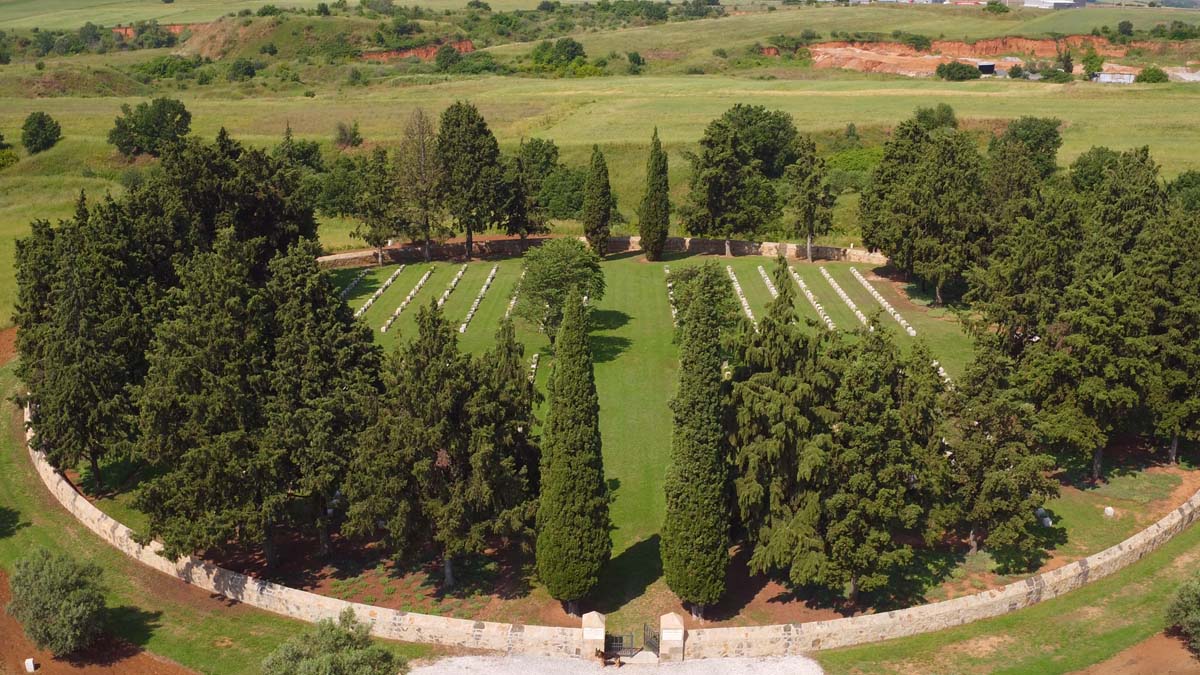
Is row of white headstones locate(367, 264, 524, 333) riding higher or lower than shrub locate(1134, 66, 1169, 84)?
lower

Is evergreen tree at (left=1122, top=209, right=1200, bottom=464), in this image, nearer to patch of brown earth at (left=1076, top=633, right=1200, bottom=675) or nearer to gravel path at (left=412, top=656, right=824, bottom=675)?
patch of brown earth at (left=1076, top=633, right=1200, bottom=675)

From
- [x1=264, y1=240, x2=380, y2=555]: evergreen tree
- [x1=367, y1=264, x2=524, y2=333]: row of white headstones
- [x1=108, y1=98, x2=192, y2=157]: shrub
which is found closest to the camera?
[x1=264, y1=240, x2=380, y2=555]: evergreen tree

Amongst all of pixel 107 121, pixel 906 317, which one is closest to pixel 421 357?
pixel 906 317

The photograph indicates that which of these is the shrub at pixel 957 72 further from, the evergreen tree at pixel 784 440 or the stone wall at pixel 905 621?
the evergreen tree at pixel 784 440

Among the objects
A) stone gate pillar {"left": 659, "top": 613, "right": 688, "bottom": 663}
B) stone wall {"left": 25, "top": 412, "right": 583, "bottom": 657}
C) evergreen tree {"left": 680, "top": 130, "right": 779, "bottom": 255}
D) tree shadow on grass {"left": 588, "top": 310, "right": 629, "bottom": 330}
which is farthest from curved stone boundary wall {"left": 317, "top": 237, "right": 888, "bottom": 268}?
stone gate pillar {"left": 659, "top": 613, "right": 688, "bottom": 663}

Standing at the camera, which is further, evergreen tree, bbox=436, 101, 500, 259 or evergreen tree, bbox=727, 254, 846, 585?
evergreen tree, bbox=436, 101, 500, 259

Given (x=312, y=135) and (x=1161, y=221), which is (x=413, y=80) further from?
(x=1161, y=221)
